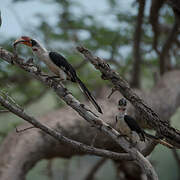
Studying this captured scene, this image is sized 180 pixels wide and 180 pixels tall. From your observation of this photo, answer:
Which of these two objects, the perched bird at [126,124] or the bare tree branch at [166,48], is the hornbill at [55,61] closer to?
the perched bird at [126,124]

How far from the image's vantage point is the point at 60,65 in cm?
140

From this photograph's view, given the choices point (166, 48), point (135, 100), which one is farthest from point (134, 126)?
point (166, 48)

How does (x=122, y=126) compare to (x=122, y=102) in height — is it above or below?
below

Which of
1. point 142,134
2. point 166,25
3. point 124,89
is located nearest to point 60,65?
point 124,89

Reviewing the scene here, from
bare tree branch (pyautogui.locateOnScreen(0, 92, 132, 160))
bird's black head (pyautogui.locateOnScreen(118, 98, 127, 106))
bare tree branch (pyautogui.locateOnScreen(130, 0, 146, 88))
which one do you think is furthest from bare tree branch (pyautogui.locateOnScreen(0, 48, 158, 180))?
bare tree branch (pyautogui.locateOnScreen(130, 0, 146, 88))

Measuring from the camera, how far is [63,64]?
1.38m

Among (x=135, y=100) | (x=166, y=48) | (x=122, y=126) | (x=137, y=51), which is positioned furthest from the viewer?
(x=166, y=48)

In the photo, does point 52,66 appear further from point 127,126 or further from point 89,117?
point 127,126

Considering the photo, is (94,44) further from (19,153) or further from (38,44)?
(38,44)

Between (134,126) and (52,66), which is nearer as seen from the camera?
(134,126)

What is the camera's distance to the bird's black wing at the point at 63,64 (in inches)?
54.2

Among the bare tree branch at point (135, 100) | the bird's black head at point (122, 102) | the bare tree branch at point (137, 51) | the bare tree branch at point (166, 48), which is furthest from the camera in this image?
the bare tree branch at point (166, 48)

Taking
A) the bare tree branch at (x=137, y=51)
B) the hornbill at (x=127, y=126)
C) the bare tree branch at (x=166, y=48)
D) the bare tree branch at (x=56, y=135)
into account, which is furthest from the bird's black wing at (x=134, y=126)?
the bare tree branch at (x=166, y=48)

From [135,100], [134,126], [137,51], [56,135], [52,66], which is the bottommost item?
[56,135]
